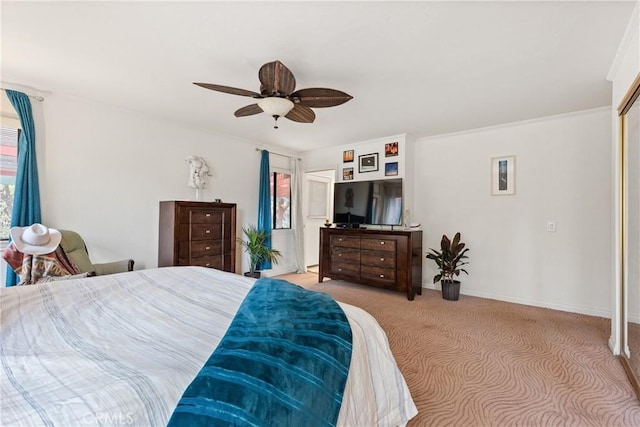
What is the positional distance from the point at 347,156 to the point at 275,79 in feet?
10.2

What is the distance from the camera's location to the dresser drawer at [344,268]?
14.7ft

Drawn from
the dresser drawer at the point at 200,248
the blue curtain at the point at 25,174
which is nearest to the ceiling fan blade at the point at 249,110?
the dresser drawer at the point at 200,248

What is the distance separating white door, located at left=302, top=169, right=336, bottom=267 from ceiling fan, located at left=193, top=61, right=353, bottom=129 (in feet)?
11.6

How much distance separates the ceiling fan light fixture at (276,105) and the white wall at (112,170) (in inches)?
86.3

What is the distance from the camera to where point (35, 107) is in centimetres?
288

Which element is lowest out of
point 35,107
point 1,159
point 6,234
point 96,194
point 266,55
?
point 6,234

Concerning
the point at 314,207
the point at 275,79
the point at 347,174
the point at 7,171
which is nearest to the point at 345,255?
the point at 347,174

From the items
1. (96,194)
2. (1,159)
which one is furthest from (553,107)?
(1,159)

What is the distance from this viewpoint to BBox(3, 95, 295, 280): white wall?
2.99m

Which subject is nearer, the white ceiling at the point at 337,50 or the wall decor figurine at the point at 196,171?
the white ceiling at the point at 337,50

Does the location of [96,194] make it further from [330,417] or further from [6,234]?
[330,417]

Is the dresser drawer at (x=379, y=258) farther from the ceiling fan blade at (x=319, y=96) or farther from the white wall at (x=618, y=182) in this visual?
the ceiling fan blade at (x=319, y=96)

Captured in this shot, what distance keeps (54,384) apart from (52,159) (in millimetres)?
3203

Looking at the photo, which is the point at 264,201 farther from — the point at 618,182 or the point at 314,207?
the point at 618,182
